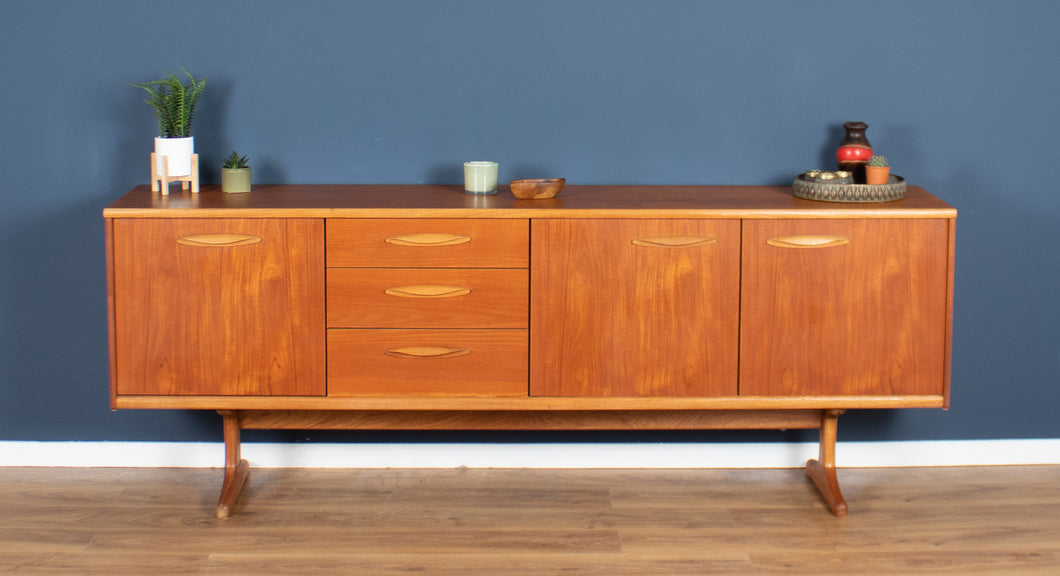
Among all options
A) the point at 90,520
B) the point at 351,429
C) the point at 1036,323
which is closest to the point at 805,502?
the point at 1036,323

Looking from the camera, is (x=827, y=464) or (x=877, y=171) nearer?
(x=877, y=171)

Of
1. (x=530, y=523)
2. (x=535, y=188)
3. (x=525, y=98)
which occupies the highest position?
(x=525, y=98)

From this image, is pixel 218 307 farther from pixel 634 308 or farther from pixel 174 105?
pixel 634 308

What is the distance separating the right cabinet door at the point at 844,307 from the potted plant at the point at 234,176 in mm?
1231

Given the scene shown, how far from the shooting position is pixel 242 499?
3006 millimetres

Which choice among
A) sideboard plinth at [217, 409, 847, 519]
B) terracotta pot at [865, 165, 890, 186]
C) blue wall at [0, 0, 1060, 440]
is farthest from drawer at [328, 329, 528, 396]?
terracotta pot at [865, 165, 890, 186]

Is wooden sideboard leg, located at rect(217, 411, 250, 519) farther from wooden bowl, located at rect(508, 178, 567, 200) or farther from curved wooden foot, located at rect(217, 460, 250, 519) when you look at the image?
wooden bowl, located at rect(508, 178, 567, 200)

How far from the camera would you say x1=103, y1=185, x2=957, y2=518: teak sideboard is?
8.89 ft

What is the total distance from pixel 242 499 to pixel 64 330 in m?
0.67

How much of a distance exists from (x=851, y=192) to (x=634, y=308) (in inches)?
22.7

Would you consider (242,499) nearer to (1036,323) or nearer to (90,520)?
(90,520)

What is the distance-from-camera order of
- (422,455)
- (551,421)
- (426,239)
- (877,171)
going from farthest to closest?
(422,455), (551,421), (877,171), (426,239)

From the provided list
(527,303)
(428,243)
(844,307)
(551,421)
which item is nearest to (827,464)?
(844,307)

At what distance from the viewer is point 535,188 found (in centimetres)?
281
